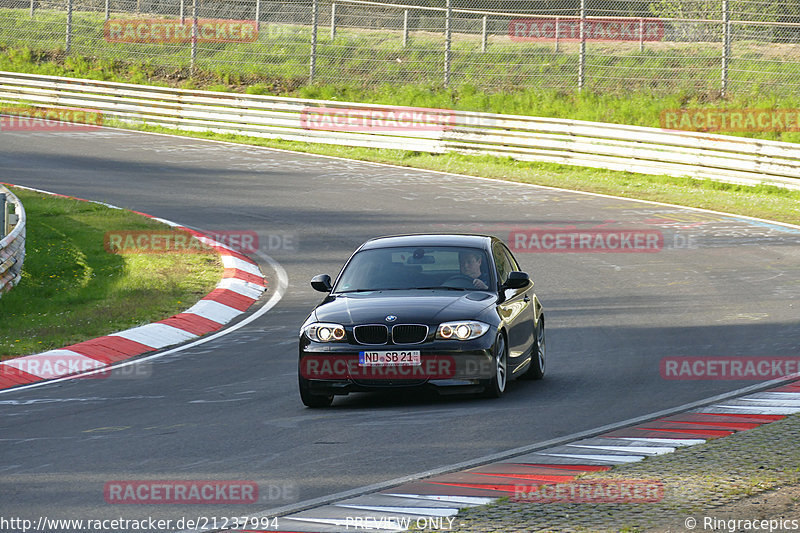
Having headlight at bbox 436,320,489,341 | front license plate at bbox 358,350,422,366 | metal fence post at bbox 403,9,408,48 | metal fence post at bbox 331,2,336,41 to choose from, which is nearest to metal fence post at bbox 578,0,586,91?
metal fence post at bbox 403,9,408,48

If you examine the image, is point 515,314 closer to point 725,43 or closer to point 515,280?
point 515,280

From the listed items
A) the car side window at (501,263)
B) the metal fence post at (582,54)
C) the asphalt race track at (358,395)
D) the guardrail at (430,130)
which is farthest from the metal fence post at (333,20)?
the car side window at (501,263)

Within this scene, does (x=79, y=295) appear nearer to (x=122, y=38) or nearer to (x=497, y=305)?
(x=497, y=305)

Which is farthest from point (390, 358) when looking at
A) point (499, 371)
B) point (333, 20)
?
point (333, 20)

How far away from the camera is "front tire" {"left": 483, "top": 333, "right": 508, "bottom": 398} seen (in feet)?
33.3

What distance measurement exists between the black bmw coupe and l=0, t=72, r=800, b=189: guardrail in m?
15.1

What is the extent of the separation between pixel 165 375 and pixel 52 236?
8698mm

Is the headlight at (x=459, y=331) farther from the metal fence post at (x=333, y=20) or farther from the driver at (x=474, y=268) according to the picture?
the metal fence post at (x=333, y=20)

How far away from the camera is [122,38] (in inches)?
1569

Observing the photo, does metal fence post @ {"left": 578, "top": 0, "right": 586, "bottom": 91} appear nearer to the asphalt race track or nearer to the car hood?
the asphalt race track

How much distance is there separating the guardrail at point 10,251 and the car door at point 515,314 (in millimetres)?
6958

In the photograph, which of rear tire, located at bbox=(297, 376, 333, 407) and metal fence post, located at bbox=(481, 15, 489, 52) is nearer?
rear tire, located at bbox=(297, 376, 333, 407)

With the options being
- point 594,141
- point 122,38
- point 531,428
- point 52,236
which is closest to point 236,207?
point 52,236

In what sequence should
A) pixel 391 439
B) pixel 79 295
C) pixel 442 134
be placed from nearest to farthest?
pixel 391 439
pixel 79 295
pixel 442 134
